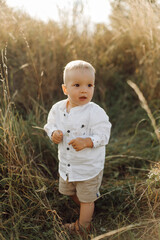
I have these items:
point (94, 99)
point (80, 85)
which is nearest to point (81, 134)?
point (80, 85)

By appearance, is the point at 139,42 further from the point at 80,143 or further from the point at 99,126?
the point at 80,143

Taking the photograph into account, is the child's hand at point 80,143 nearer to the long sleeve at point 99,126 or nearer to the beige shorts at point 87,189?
the long sleeve at point 99,126

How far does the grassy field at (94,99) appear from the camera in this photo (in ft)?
6.56

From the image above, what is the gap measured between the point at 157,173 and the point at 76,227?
28.7 inches

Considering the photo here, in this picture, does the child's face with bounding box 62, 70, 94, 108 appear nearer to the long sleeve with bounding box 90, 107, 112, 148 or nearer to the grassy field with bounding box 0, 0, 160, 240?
the long sleeve with bounding box 90, 107, 112, 148

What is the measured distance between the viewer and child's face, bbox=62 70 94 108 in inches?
70.1

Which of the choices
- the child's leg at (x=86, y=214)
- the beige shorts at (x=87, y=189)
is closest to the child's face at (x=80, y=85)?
the beige shorts at (x=87, y=189)

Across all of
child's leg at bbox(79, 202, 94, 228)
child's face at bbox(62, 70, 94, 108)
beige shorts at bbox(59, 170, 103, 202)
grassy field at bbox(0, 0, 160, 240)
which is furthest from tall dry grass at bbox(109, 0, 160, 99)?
child's leg at bbox(79, 202, 94, 228)

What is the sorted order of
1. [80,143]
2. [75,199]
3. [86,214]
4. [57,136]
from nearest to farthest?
1. [80,143]
2. [57,136]
3. [86,214]
4. [75,199]

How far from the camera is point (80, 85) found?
1801 millimetres

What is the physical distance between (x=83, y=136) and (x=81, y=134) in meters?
0.02

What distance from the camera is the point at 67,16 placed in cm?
344

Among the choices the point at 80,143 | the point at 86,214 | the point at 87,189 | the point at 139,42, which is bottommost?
the point at 86,214

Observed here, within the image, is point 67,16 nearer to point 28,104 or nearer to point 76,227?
point 28,104
